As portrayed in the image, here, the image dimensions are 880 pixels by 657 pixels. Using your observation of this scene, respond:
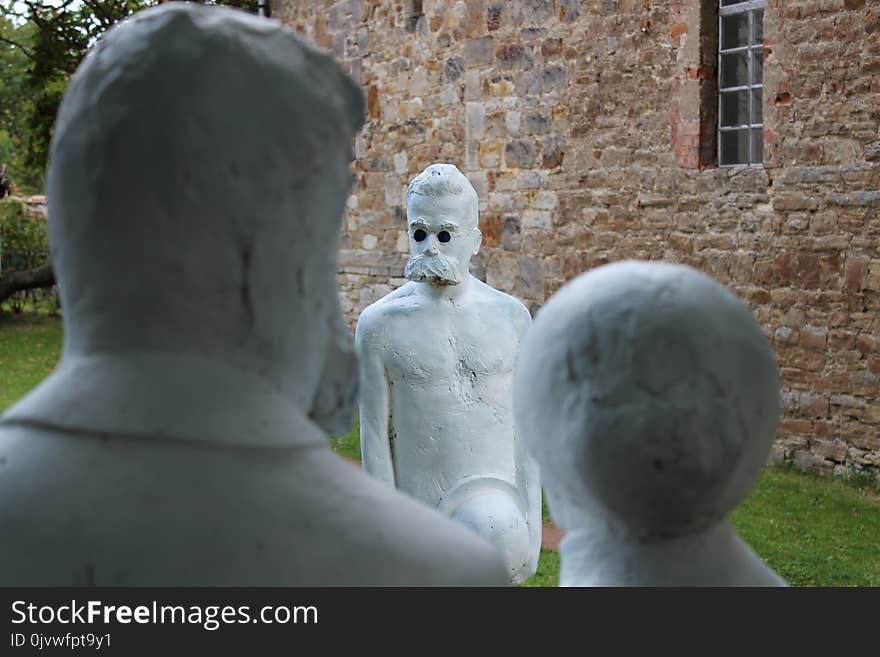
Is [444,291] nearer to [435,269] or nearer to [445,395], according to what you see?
[435,269]

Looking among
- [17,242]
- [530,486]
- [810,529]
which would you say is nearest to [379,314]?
[530,486]

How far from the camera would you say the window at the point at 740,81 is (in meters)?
10.4

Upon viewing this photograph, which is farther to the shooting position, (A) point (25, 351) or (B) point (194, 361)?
(A) point (25, 351)

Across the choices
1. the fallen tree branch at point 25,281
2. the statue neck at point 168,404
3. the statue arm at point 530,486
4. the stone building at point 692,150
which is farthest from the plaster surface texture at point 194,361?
the fallen tree branch at point 25,281

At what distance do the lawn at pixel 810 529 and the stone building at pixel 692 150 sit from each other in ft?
1.32

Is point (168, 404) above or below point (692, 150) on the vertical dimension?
below

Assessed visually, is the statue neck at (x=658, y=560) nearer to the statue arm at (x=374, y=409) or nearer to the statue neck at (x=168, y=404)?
the statue neck at (x=168, y=404)

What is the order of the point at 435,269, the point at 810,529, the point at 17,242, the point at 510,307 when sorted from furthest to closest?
the point at 17,242 → the point at 810,529 → the point at 510,307 → the point at 435,269

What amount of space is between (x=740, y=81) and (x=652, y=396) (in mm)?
9560

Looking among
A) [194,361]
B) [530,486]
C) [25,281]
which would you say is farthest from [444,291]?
[25,281]

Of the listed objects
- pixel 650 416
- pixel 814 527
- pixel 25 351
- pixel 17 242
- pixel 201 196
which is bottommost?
pixel 814 527

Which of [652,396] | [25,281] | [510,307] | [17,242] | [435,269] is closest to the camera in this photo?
[652,396]

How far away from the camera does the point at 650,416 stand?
1516 millimetres

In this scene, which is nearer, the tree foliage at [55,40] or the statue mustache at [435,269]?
the statue mustache at [435,269]
